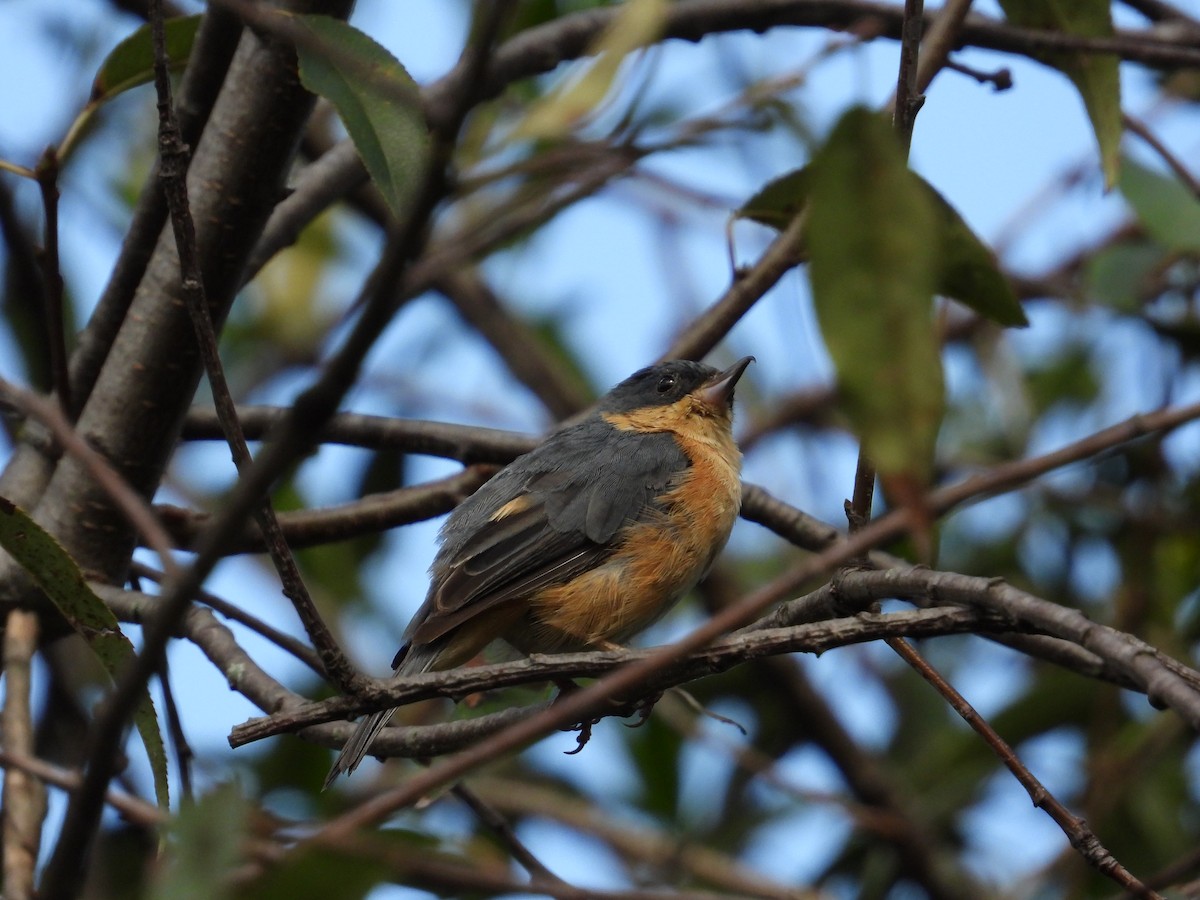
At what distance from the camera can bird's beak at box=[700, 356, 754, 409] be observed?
16.9ft

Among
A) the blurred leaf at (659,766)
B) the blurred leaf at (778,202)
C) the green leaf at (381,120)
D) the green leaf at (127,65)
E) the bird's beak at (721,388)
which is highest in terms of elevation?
the green leaf at (127,65)

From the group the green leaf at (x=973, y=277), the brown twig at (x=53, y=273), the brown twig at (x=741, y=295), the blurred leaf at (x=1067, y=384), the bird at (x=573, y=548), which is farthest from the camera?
the blurred leaf at (x=1067, y=384)

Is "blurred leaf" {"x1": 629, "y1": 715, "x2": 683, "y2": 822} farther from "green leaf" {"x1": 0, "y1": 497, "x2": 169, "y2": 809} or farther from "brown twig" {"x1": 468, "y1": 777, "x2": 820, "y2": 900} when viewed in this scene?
"green leaf" {"x1": 0, "y1": 497, "x2": 169, "y2": 809}

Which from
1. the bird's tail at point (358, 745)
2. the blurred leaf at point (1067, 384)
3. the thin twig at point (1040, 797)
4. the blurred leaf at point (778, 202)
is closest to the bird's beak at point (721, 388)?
the blurred leaf at point (778, 202)

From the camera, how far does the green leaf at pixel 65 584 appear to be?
8.40 ft

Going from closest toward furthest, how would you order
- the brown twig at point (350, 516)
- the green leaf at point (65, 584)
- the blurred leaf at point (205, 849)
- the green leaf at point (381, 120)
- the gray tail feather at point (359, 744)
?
the blurred leaf at point (205, 849) < the green leaf at point (381, 120) < the green leaf at point (65, 584) < the gray tail feather at point (359, 744) < the brown twig at point (350, 516)

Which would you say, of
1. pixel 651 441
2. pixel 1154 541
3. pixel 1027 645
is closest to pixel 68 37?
pixel 651 441

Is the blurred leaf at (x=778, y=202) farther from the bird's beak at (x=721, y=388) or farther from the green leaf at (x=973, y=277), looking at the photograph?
the bird's beak at (x=721, y=388)

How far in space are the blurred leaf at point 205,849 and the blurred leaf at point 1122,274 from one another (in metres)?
4.24

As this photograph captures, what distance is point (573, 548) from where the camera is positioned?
14.0 ft

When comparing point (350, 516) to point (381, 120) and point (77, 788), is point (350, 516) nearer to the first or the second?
point (381, 120)

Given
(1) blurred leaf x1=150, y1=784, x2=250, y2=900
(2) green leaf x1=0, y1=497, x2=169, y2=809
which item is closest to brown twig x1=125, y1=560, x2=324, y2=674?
(2) green leaf x1=0, y1=497, x2=169, y2=809

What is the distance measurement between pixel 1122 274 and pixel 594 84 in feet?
10.9

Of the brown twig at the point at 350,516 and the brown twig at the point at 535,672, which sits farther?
the brown twig at the point at 350,516
